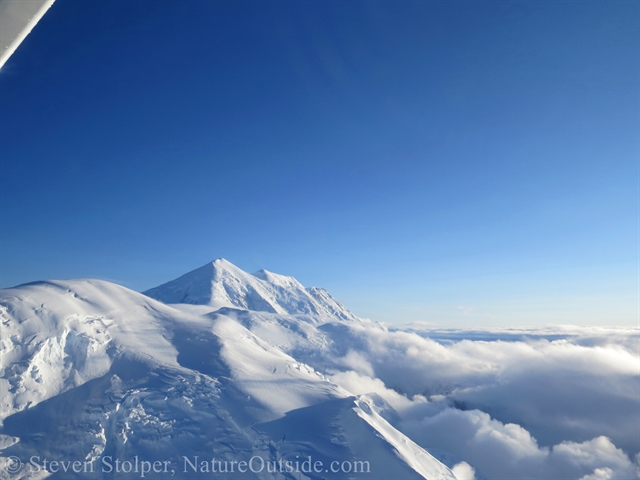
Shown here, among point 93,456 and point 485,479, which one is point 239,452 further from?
point 485,479

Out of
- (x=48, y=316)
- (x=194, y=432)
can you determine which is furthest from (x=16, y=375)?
(x=194, y=432)

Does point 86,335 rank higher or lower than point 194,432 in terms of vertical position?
higher

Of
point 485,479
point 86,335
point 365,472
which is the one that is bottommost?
point 485,479

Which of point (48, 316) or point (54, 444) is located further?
point (48, 316)

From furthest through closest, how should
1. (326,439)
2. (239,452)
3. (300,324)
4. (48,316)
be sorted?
(300,324), (48,316), (326,439), (239,452)

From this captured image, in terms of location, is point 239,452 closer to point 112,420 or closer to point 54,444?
point 112,420

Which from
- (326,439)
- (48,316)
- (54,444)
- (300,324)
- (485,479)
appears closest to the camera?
(54,444)
